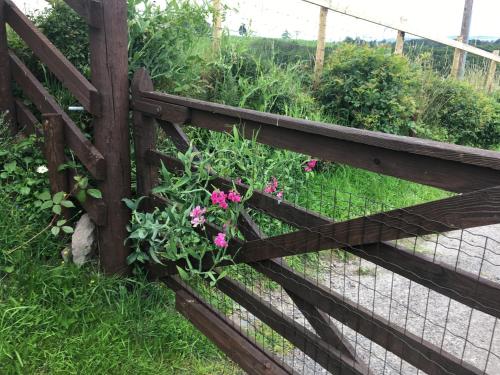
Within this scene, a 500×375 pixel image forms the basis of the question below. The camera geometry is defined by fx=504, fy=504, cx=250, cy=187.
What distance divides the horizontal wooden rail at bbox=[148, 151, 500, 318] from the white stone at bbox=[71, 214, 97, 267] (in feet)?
4.89

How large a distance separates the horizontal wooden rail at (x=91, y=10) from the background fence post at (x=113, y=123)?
0.06 feet

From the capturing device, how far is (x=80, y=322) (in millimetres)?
3053

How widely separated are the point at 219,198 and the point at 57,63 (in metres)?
1.62

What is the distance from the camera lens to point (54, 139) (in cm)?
332

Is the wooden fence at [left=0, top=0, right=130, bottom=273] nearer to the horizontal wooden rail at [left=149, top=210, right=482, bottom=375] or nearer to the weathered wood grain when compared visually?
the weathered wood grain


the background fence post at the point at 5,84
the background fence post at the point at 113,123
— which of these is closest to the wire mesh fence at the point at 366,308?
the background fence post at the point at 113,123

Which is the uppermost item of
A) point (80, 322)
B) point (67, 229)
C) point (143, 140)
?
point (143, 140)

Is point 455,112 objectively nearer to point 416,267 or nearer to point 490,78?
point 490,78

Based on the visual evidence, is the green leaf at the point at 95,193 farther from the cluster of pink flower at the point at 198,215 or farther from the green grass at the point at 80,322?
the cluster of pink flower at the point at 198,215

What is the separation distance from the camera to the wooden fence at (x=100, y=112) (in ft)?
9.95

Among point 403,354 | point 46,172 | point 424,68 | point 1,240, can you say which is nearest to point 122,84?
point 46,172

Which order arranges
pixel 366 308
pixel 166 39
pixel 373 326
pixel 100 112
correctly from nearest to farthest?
pixel 373 326, pixel 366 308, pixel 100 112, pixel 166 39

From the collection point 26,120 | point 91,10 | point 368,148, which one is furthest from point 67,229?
point 368,148

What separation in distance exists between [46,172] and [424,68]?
7.04 m
